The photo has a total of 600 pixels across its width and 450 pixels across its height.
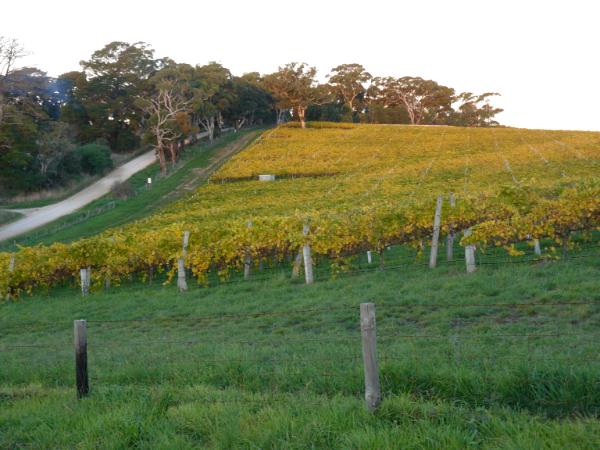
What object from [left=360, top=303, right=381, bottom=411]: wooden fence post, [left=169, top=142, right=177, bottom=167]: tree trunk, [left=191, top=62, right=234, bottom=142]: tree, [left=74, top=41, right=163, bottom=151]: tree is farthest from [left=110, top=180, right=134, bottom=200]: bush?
[left=360, top=303, right=381, bottom=411]: wooden fence post

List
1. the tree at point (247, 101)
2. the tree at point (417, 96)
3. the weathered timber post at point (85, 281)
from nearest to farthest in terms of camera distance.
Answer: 1. the weathered timber post at point (85, 281)
2. the tree at point (247, 101)
3. the tree at point (417, 96)

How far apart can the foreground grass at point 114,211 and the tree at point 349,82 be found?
154 feet

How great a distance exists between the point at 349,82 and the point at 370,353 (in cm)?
9915

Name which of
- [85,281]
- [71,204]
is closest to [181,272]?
[85,281]

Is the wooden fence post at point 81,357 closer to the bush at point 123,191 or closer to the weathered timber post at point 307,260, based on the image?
the weathered timber post at point 307,260

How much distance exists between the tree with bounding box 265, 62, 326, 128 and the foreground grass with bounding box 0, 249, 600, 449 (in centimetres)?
6997

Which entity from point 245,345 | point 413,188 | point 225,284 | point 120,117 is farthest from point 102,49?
point 245,345

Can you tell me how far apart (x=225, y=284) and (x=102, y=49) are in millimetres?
64620

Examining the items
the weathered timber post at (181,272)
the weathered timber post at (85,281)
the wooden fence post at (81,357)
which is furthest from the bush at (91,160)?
the wooden fence post at (81,357)

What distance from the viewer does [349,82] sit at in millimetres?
100812

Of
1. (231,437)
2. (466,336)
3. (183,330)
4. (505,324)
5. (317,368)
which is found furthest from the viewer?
(183,330)

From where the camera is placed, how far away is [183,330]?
35.7 feet

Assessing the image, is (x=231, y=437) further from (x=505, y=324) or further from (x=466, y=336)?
(x=505, y=324)

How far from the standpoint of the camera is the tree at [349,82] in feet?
326
